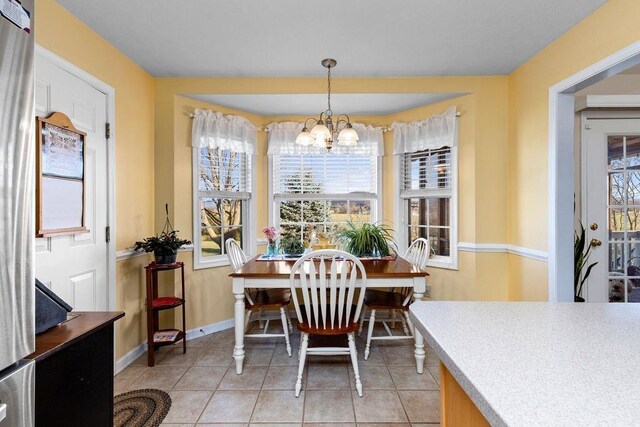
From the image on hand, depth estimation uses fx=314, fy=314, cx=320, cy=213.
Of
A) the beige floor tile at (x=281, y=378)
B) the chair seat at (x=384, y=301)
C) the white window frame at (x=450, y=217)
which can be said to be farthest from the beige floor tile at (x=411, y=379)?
the white window frame at (x=450, y=217)

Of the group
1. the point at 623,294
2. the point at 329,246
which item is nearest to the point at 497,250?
the point at 623,294

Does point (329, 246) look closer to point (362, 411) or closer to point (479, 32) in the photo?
point (362, 411)

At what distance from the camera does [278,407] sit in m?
1.95

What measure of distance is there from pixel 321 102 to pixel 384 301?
2016 mm

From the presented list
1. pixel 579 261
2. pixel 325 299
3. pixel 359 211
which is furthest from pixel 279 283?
pixel 579 261

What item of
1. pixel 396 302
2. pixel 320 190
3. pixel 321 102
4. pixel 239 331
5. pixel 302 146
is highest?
pixel 321 102

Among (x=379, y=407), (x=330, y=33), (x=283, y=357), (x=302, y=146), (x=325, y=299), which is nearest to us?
(x=379, y=407)

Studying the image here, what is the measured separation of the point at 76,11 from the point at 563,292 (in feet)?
12.8

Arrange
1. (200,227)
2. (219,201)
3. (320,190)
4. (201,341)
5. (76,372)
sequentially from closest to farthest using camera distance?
(76,372) < (201,341) < (200,227) < (219,201) < (320,190)

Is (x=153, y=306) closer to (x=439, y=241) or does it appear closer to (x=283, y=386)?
(x=283, y=386)

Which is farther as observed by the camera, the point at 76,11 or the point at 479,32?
the point at 479,32

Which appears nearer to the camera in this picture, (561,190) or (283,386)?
(283,386)

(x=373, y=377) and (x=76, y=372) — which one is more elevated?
(x=76, y=372)

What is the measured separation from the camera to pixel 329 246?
3.19 metres
